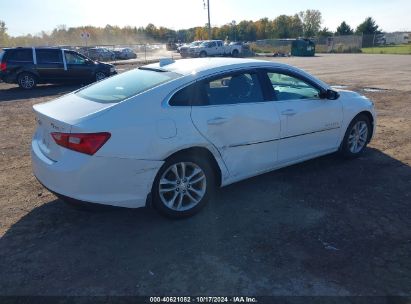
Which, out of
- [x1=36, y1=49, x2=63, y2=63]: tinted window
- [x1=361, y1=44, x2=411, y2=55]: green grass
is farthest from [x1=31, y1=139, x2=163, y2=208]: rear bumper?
[x1=361, y1=44, x2=411, y2=55]: green grass

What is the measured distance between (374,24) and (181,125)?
98428 mm

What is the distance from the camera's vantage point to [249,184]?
491cm

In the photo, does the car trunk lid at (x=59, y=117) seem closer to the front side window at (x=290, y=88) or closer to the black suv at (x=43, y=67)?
the front side window at (x=290, y=88)

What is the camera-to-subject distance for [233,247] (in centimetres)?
346

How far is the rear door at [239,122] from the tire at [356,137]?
5.12 feet

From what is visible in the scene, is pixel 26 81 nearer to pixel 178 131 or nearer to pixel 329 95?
pixel 329 95

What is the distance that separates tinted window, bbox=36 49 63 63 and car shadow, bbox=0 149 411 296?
1332 cm

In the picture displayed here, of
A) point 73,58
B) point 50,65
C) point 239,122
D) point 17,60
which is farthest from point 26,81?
point 239,122

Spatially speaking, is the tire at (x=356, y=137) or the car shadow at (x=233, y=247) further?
the tire at (x=356, y=137)

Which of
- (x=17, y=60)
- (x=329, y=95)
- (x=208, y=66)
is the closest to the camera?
(x=208, y=66)

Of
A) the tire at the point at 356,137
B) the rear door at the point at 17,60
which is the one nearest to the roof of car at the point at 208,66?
the tire at the point at 356,137

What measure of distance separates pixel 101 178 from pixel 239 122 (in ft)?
5.24

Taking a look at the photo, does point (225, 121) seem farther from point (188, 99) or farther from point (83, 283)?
point (83, 283)

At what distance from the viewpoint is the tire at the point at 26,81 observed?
1561 cm
